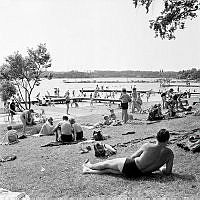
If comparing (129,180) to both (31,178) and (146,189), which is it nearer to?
(146,189)

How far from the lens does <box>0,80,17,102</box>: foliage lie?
82.2 ft

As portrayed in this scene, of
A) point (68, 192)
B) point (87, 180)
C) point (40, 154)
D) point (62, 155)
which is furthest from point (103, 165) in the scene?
point (40, 154)

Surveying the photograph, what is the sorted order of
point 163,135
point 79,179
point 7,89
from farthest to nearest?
point 7,89
point 79,179
point 163,135

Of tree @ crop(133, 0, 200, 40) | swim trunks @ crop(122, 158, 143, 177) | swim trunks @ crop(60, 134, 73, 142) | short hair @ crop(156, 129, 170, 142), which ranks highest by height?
tree @ crop(133, 0, 200, 40)

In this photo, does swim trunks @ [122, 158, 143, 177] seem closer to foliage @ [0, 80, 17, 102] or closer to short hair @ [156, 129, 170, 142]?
short hair @ [156, 129, 170, 142]

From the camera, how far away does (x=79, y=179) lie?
6.53 meters

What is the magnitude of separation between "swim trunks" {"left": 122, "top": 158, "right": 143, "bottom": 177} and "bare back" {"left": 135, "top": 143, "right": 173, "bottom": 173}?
7 centimetres

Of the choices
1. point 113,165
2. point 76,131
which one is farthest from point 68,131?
point 113,165

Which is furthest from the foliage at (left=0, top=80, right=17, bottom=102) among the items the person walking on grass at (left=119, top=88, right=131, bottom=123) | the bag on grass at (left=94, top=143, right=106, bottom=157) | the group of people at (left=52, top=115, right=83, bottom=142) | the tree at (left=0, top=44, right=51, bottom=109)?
the bag on grass at (left=94, top=143, right=106, bottom=157)

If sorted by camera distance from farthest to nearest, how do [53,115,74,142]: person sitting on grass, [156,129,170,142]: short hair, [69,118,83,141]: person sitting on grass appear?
[69,118,83,141]: person sitting on grass < [53,115,74,142]: person sitting on grass < [156,129,170,142]: short hair

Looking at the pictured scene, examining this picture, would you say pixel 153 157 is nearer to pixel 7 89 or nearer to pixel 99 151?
pixel 99 151

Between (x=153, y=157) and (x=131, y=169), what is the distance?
463 mm

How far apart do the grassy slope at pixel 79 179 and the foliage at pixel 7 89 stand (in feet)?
52.8

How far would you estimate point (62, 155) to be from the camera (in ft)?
29.5
